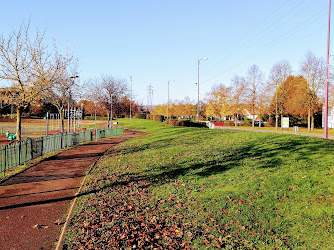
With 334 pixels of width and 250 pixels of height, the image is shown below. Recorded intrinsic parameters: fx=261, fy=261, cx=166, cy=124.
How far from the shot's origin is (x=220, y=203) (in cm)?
755

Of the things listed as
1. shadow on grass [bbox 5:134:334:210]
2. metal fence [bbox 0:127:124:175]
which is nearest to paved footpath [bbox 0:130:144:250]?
shadow on grass [bbox 5:134:334:210]

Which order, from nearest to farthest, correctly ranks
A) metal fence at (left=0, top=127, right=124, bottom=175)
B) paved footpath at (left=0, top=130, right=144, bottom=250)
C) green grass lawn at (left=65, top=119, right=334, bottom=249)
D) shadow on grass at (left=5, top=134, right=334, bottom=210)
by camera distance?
1. green grass lawn at (left=65, top=119, right=334, bottom=249)
2. paved footpath at (left=0, top=130, right=144, bottom=250)
3. shadow on grass at (left=5, top=134, right=334, bottom=210)
4. metal fence at (left=0, top=127, right=124, bottom=175)

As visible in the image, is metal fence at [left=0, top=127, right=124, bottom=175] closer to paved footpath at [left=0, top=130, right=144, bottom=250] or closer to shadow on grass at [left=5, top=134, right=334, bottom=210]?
paved footpath at [left=0, top=130, right=144, bottom=250]

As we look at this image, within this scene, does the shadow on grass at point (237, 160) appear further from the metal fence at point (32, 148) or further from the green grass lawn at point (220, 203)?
the metal fence at point (32, 148)

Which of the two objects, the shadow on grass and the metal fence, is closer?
the shadow on grass

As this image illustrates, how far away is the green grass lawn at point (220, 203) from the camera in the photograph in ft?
18.8

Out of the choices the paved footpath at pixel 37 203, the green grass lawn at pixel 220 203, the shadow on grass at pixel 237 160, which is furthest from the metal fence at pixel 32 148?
the shadow on grass at pixel 237 160

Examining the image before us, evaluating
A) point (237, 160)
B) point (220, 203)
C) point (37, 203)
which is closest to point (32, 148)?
point (37, 203)

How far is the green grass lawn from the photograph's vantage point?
5.72 m

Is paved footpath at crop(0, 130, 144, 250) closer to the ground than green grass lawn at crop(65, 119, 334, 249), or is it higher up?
closer to the ground

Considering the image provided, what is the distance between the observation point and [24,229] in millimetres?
6859

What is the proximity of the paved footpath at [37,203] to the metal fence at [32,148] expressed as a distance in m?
0.82

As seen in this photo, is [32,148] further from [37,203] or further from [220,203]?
[220,203]

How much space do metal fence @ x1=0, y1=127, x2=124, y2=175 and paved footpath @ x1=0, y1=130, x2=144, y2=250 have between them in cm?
82
